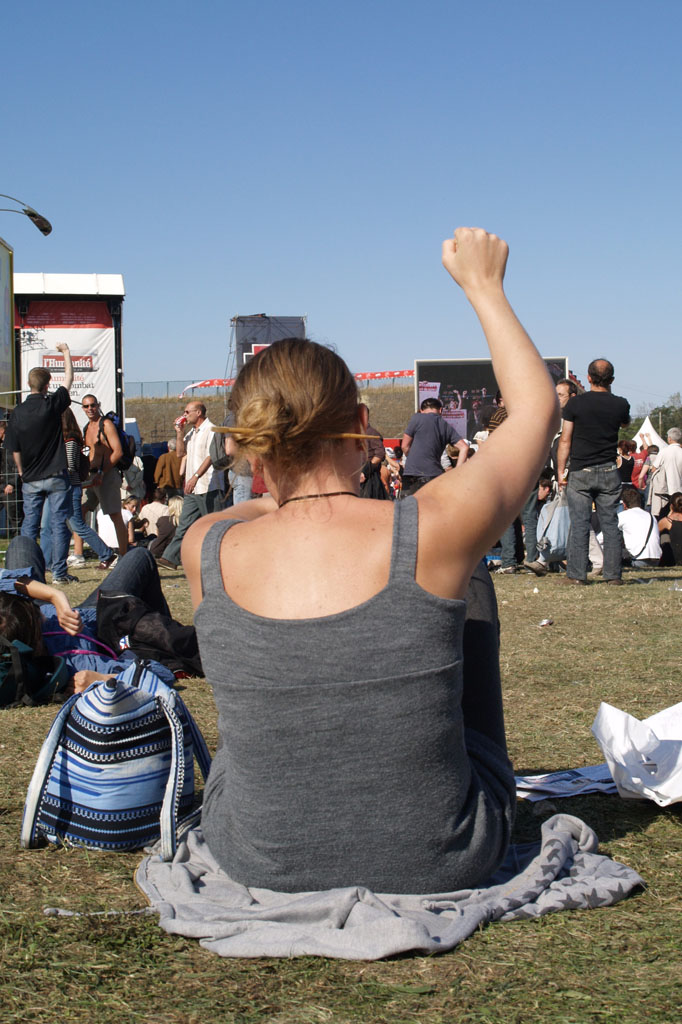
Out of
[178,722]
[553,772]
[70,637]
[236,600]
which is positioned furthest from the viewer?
[70,637]

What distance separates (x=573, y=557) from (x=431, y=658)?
7.57 metres

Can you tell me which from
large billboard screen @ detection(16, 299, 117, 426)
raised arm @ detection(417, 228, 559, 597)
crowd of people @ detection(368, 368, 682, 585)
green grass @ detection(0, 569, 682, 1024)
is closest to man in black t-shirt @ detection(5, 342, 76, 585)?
crowd of people @ detection(368, 368, 682, 585)

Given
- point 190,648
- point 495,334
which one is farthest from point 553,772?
point 190,648

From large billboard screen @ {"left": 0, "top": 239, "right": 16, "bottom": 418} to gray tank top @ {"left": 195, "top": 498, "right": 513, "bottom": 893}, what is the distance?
54.0 feet

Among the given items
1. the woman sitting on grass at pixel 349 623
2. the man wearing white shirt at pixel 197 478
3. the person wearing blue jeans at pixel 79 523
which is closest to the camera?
the woman sitting on grass at pixel 349 623

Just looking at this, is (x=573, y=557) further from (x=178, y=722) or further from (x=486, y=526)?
(x=486, y=526)

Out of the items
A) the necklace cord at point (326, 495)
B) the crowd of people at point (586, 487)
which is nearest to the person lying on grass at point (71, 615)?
the necklace cord at point (326, 495)

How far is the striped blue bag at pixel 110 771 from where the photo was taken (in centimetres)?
271

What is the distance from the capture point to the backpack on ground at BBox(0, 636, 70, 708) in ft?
14.5

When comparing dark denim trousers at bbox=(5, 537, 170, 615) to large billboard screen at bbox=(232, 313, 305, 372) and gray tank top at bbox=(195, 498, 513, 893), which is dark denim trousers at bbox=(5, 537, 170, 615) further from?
large billboard screen at bbox=(232, 313, 305, 372)

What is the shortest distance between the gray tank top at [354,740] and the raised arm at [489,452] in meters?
0.05

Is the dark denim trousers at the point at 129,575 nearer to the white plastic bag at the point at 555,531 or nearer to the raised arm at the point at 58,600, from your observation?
the raised arm at the point at 58,600

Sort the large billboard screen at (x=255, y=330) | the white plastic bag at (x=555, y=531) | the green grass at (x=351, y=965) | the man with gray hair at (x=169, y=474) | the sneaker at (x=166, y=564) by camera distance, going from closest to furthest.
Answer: the green grass at (x=351, y=965) → the white plastic bag at (x=555, y=531) → the sneaker at (x=166, y=564) → the man with gray hair at (x=169, y=474) → the large billboard screen at (x=255, y=330)

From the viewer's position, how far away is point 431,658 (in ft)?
6.43
